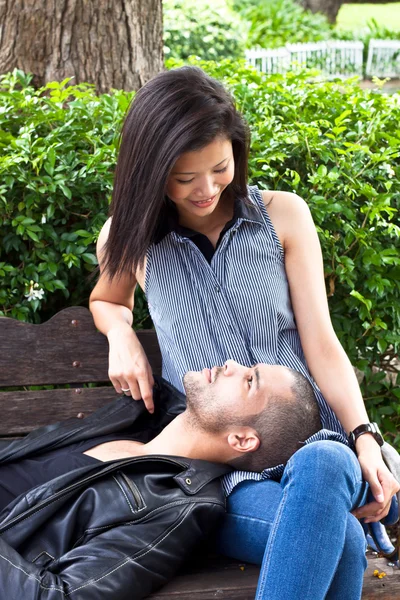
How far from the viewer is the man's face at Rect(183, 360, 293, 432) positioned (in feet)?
8.91

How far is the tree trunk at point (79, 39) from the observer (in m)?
Answer: 4.23

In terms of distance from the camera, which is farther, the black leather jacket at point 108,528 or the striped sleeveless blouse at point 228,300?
the striped sleeveless blouse at point 228,300

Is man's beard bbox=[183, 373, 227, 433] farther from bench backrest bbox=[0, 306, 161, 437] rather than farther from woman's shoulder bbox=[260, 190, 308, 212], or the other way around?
woman's shoulder bbox=[260, 190, 308, 212]

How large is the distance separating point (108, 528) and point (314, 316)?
975 millimetres

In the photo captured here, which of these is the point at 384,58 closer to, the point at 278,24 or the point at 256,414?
the point at 278,24

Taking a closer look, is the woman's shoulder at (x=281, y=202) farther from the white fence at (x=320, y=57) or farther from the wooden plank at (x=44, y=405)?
the white fence at (x=320, y=57)

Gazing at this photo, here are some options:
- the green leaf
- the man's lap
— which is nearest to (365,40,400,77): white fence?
the green leaf

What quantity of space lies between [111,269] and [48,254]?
0.44 m

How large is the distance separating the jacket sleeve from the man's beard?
26 centimetres

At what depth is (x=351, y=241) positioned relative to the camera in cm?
344

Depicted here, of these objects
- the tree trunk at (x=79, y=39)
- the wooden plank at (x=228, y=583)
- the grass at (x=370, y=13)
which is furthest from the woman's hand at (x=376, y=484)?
the grass at (x=370, y=13)

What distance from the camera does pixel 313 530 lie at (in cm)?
231

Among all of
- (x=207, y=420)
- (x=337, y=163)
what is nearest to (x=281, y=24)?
(x=337, y=163)

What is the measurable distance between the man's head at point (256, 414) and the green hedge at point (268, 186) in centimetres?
74
